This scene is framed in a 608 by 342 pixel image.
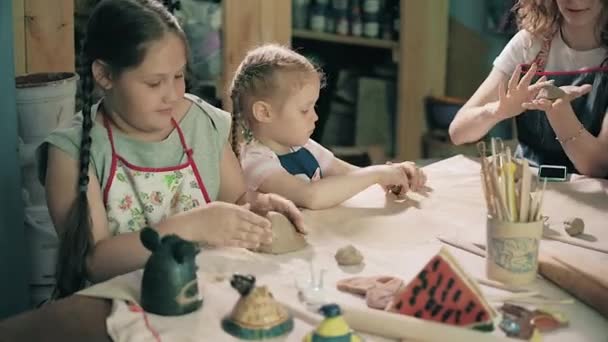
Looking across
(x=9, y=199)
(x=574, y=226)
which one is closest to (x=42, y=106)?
Result: (x=9, y=199)

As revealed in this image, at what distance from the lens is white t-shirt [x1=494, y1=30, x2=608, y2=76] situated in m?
1.86

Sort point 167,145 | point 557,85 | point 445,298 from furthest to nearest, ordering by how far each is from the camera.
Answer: point 557,85 < point 167,145 < point 445,298

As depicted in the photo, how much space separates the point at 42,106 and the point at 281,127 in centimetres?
88

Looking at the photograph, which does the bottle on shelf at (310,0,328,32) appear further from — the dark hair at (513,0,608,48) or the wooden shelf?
the dark hair at (513,0,608,48)

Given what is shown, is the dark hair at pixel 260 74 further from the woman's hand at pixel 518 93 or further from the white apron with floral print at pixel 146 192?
the woman's hand at pixel 518 93

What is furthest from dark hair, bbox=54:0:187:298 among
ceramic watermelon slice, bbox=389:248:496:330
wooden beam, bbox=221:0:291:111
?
wooden beam, bbox=221:0:291:111

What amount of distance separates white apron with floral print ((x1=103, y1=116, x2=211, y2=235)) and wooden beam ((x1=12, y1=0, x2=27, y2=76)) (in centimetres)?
102

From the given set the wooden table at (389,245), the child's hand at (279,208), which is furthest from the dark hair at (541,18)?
the child's hand at (279,208)

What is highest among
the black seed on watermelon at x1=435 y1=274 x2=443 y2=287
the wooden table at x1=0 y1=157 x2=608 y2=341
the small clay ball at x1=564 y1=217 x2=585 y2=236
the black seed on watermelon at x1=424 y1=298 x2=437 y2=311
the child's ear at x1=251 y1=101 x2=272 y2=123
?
the child's ear at x1=251 y1=101 x2=272 y2=123

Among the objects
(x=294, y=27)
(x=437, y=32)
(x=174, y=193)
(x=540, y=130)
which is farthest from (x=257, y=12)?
(x=174, y=193)

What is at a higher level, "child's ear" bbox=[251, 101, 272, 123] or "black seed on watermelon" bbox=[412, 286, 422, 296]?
"child's ear" bbox=[251, 101, 272, 123]

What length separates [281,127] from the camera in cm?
153

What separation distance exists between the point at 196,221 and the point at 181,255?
0.89 ft

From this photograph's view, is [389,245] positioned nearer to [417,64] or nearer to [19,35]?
[19,35]
